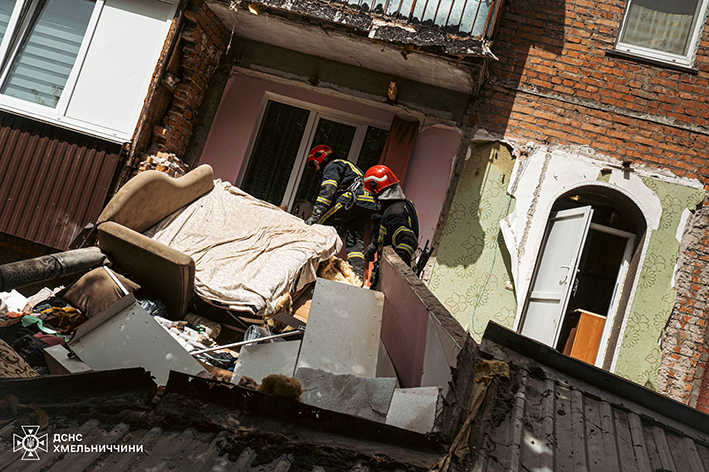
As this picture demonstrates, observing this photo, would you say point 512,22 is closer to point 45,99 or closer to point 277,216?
point 277,216

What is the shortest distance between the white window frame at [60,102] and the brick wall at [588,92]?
525cm

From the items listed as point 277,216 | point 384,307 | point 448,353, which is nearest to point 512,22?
point 277,216

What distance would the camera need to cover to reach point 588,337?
21.4ft

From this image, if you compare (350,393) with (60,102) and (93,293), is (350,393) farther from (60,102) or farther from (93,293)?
(60,102)

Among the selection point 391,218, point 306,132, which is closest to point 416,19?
point 306,132

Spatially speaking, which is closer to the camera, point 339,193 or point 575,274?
point 575,274

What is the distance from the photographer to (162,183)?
5.05m

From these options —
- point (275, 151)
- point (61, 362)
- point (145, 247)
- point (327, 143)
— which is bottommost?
point (61, 362)

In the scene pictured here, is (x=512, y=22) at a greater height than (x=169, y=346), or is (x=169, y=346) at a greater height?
(x=512, y=22)

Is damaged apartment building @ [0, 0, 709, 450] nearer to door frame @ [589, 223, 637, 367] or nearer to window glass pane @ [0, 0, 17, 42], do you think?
door frame @ [589, 223, 637, 367]

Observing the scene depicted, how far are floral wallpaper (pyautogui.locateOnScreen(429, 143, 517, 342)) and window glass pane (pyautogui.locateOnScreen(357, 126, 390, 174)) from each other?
54.6 inches

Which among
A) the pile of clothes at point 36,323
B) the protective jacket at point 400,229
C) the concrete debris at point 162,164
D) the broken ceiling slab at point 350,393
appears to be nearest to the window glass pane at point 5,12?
the concrete debris at point 162,164

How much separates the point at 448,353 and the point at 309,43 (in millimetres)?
5556

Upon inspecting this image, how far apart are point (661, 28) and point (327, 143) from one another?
5119 mm
